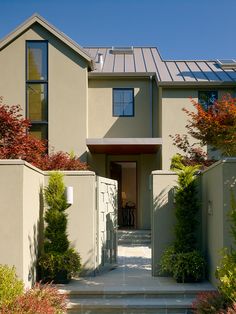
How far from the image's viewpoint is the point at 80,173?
9375mm

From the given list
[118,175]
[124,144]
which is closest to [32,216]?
[124,144]

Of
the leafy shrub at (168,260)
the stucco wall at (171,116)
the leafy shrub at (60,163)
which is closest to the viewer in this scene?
the leafy shrub at (168,260)

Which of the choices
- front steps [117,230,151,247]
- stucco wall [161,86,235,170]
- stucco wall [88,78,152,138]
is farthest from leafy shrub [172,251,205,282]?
stucco wall [88,78,152,138]

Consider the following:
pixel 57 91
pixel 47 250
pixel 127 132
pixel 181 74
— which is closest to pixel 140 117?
pixel 127 132

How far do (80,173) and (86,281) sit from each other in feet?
7.62

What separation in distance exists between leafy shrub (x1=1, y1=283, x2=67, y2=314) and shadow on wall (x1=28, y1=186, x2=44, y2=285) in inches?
Result: 55.6

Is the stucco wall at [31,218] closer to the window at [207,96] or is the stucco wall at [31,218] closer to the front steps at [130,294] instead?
the front steps at [130,294]

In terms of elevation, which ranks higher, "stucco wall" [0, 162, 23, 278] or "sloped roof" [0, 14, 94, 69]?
"sloped roof" [0, 14, 94, 69]

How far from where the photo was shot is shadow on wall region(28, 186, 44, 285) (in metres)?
8.09

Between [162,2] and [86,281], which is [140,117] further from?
[86,281]

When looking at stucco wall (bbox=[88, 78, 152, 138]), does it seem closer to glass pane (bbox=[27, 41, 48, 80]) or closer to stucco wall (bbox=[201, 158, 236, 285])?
glass pane (bbox=[27, 41, 48, 80])

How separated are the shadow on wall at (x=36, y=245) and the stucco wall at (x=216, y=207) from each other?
139 inches

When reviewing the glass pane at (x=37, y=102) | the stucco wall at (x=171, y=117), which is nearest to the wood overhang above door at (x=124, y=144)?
the stucco wall at (x=171, y=117)

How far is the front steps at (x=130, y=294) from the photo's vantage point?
7434 millimetres
